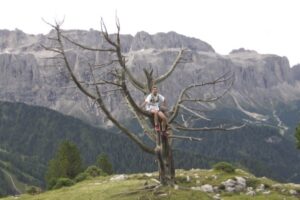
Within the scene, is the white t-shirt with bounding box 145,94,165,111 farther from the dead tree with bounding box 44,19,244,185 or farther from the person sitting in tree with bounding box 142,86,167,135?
the dead tree with bounding box 44,19,244,185

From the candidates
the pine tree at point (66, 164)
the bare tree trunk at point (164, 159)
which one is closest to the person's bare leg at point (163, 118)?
the bare tree trunk at point (164, 159)

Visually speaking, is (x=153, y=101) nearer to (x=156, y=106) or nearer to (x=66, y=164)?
(x=156, y=106)

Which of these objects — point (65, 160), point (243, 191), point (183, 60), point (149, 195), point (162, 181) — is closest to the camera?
point (149, 195)

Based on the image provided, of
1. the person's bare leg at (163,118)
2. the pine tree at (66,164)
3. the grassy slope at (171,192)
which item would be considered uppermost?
the person's bare leg at (163,118)

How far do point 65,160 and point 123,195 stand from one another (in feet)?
234

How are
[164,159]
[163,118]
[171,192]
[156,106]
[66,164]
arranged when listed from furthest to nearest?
[66,164] < [164,159] < [156,106] < [163,118] < [171,192]

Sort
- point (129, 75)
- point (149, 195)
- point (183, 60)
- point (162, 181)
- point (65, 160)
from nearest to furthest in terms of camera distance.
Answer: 1. point (149, 195)
2. point (162, 181)
3. point (129, 75)
4. point (183, 60)
5. point (65, 160)

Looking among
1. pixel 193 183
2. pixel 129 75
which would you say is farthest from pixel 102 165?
pixel 129 75

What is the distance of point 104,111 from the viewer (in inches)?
Answer: 1110

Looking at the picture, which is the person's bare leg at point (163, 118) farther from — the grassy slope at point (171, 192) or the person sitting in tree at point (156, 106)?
the grassy slope at point (171, 192)

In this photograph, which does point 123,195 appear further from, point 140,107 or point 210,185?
point 210,185

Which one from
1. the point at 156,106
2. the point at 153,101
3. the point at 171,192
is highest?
the point at 153,101

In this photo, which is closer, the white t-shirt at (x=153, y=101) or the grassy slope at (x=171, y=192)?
the grassy slope at (x=171, y=192)

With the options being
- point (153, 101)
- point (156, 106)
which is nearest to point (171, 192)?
point (156, 106)
